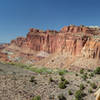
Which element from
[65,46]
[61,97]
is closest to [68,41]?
[65,46]

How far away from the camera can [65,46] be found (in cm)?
5800

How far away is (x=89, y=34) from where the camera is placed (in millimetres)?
52500

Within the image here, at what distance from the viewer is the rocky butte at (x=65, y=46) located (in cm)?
4500

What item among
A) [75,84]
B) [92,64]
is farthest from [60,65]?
[75,84]

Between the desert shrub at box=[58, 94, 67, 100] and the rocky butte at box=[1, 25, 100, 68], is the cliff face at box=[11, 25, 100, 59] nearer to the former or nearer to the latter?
the rocky butte at box=[1, 25, 100, 68]

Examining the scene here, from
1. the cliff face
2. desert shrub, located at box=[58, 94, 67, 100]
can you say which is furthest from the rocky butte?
desert shrub, located at box=[58, 94, 67, 100]

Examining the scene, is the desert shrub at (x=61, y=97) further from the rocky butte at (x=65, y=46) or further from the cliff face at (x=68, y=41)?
the cliff face at (x=68, y=41)

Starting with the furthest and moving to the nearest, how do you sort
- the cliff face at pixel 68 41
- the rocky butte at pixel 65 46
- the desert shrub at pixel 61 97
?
the cliff face at pixel 68 41 → the rocky butte at pixel 65 46 → the desert shrub at pixel 61 97

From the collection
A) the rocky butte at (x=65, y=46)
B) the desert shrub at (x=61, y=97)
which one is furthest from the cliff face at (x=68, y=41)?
the desert shrub at (x=61, y=97)

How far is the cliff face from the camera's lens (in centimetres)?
4634

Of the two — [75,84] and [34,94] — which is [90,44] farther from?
[34,94]

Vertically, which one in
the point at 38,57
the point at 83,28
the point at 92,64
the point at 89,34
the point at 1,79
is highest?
the point at 83,28

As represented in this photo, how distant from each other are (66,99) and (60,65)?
33156 millimetres

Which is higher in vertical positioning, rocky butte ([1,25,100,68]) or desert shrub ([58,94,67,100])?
rocky butte ([1,25,100,68])
